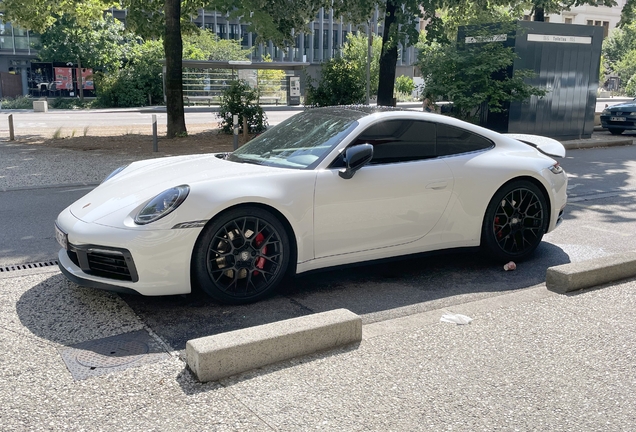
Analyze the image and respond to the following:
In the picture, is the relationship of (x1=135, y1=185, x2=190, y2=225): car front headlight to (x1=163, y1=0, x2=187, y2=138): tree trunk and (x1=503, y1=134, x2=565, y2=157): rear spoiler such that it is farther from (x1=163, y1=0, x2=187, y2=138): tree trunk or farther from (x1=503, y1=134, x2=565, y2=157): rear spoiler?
(x1=163, y1=0, x2=187, y2=138): tree trunk

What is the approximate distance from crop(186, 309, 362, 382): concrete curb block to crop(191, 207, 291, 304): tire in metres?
0.90

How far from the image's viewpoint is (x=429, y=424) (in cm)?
319

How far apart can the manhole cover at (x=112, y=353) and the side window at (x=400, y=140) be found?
2.36 m

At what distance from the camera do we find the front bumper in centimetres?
444

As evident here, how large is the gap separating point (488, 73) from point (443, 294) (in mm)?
12974

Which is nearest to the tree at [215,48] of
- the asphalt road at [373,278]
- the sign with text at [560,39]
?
the sign with text at [560,39]

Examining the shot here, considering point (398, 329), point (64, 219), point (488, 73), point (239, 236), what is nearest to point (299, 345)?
point (398, 329)

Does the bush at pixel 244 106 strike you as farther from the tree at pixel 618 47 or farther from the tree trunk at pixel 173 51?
the tree at pixel 618 47

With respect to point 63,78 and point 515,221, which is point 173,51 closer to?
point 515,221

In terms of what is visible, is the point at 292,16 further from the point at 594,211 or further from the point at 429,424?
the point at 429,424

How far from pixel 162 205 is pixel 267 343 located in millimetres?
1433

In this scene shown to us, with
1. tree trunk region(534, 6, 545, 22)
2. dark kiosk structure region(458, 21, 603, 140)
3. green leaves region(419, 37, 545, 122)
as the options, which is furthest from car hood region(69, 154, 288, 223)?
tree trunk region(534, 6, 545, 22)

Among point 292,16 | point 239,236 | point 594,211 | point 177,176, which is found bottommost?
point 594,211

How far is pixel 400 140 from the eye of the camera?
218 inches
